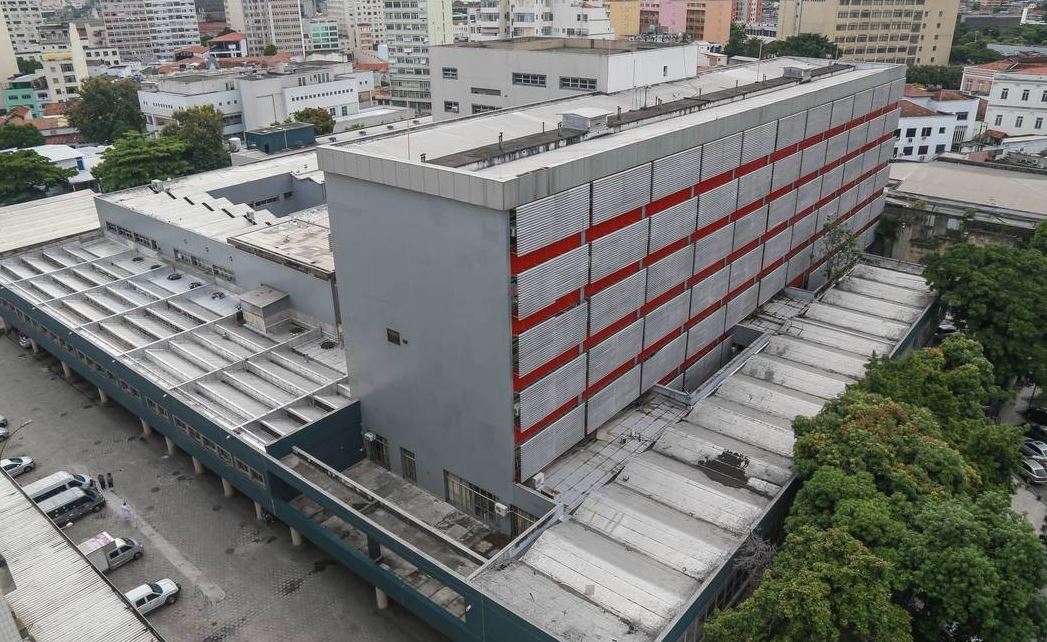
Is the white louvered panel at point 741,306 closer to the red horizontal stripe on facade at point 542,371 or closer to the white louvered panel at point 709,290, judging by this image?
the white louvered panel at point 709,290

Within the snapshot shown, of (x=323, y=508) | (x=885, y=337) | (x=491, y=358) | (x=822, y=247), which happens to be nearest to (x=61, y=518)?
(x=323, y=508)

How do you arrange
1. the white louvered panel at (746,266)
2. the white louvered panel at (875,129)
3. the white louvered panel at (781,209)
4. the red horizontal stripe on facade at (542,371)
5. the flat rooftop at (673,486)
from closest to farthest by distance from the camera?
the flat rooftop at (673,486) < the red horizontal stripe on facade at (542,371) < the white louvered panel at (746,266) < the white louvered panel at (781,209) < the white louvered panel at (875,129)

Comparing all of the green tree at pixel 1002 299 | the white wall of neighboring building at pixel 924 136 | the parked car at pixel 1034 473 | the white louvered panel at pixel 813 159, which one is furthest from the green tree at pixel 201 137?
the parked car at pixel 1034 473

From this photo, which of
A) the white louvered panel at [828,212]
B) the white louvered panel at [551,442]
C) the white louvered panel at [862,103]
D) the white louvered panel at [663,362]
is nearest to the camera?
the white louvered panel at [551,442]

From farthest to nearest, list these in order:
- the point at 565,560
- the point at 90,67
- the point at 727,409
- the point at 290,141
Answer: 1. the point at 90,67
2. the point at 290,141
3. the point at 727,409
4. the point at 565,560

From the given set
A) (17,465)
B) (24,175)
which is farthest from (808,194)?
(24,175)

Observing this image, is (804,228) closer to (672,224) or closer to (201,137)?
(672,224)

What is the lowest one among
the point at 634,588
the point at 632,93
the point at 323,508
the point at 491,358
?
the point at 323,508

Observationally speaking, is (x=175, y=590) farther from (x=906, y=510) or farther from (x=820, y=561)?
(x=906, y=510)
